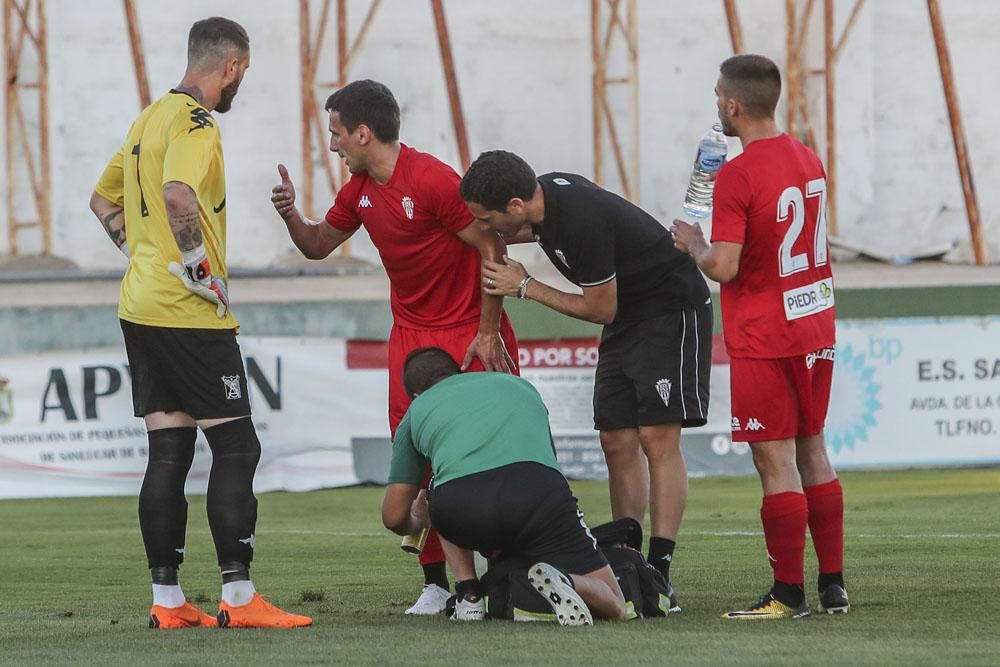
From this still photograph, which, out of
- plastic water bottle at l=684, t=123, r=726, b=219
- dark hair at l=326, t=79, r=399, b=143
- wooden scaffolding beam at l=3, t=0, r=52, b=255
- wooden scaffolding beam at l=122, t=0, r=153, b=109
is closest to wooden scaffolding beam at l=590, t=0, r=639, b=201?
wooden scaffolding beam at l=122, t=0, r=153, b=109

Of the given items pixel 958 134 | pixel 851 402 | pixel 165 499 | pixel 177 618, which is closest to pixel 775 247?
pixel 165 499

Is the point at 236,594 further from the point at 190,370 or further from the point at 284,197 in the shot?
the point at 284,197

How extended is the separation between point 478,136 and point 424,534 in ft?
48.7

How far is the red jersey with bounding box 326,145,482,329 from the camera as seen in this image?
5848 mm

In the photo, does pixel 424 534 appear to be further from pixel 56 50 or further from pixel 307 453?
pixel 56 50

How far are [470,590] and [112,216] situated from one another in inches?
70.7

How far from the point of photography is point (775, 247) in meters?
5.42

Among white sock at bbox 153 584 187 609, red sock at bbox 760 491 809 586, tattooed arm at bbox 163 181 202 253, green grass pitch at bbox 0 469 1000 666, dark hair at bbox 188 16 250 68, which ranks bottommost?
green grass pitch at bbox 0 469 1000 666

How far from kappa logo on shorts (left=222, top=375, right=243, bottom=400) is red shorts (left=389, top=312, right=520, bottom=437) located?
0.73m

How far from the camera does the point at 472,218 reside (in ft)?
19.2

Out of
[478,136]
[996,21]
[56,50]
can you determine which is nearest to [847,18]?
[996,21]

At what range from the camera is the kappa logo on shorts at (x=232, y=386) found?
5.46m

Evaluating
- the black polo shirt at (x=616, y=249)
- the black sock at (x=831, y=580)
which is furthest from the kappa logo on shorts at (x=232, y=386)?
the black sock at (x=831, y=580)

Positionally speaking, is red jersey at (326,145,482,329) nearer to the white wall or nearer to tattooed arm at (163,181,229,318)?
tattooed arm at (163,181,229,318)
